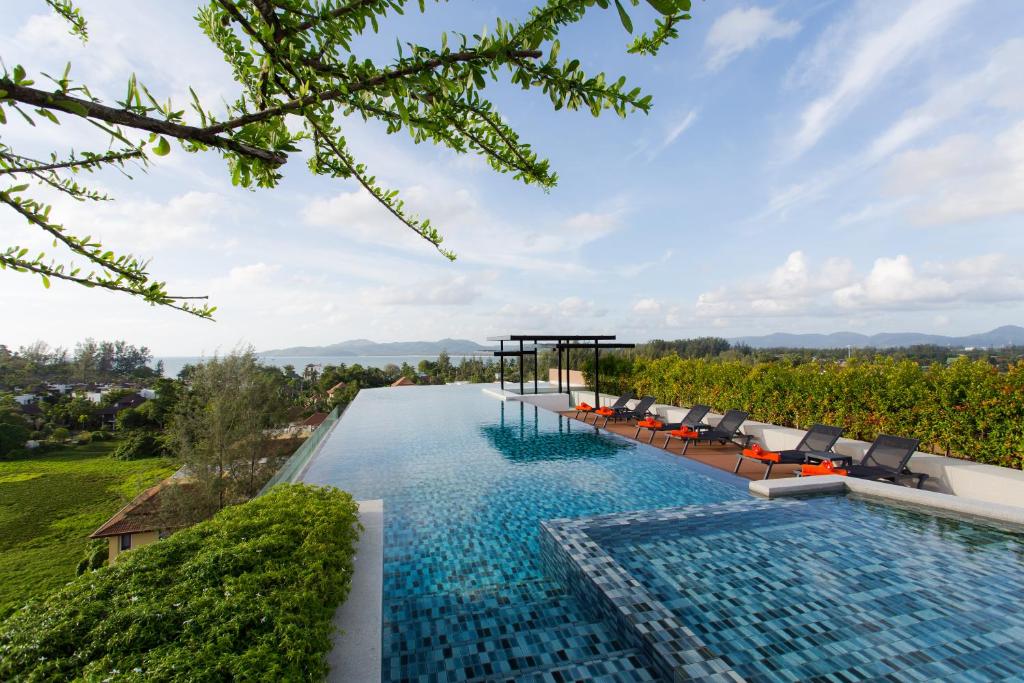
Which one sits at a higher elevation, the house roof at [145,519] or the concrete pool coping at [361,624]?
the concrete pool coping at [361,624]

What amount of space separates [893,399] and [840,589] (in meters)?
5.72

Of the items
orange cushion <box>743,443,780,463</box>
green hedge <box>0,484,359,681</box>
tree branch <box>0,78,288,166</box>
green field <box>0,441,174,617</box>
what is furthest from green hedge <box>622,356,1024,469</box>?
green field <box>0,441,174,617</box>

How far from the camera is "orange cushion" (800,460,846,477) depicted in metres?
6.99

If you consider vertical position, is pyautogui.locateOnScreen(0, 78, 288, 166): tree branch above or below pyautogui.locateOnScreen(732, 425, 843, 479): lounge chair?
above

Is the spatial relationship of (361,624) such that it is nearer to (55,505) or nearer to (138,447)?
(55,505)

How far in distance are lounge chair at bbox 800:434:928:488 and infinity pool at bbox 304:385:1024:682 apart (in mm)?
923

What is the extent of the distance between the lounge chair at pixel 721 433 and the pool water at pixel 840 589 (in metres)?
3.55

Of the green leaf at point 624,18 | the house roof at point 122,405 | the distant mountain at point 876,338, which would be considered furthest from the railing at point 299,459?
the distant mountain at point 876,338

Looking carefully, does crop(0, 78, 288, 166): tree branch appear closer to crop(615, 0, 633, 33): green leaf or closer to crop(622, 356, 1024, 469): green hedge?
crop(615, 0, 633, 33): green leaf

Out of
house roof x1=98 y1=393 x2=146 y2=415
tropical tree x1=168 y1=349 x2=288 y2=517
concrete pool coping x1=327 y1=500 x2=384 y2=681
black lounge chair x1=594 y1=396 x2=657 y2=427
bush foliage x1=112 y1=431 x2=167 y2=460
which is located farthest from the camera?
house roof x1=98 y1=393 x2=146 y2=415

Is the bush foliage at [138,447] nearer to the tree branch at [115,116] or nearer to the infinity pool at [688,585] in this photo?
the infinity pool at [688,585]

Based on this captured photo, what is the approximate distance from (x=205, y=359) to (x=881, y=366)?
1104 inches

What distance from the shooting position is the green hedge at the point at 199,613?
2307mm

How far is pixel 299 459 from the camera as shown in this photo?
316 inches
